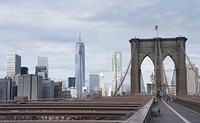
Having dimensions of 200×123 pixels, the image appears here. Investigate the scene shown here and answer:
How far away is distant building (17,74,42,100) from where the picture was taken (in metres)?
87.1

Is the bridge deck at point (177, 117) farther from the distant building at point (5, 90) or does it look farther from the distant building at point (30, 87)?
the distant building at point (30, 87)

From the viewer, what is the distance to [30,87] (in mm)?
86562

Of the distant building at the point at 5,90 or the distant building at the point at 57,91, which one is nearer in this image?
the distant building at the point at 5,90

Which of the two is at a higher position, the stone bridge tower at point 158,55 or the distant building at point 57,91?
the stone bridge tower at point 158,55

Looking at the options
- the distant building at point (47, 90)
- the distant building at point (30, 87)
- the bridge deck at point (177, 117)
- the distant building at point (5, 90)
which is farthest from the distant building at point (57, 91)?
the bridge deck at point (177, 117)

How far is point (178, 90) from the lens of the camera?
296 ft

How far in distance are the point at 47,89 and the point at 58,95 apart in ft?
17.5

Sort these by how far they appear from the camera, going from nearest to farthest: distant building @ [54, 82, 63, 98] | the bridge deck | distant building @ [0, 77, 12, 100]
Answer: the bridge deck < distant building @ [0, 77, 12, 100] < distant building @ [54, 82, 63, 98]

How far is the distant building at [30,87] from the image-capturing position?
8712 cm

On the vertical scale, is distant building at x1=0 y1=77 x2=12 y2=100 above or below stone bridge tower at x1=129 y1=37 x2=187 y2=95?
below

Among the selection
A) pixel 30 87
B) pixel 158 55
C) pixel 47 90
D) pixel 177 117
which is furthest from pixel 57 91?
pixel 177 117

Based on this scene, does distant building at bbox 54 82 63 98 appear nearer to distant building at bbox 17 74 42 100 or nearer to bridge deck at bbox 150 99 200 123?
distant building at bbox 17 74 42 100

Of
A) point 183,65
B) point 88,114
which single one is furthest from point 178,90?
point 88,114

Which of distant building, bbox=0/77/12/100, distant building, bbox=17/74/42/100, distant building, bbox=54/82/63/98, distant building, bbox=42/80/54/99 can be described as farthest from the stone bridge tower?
distant building, bbox=0/77/12/100
